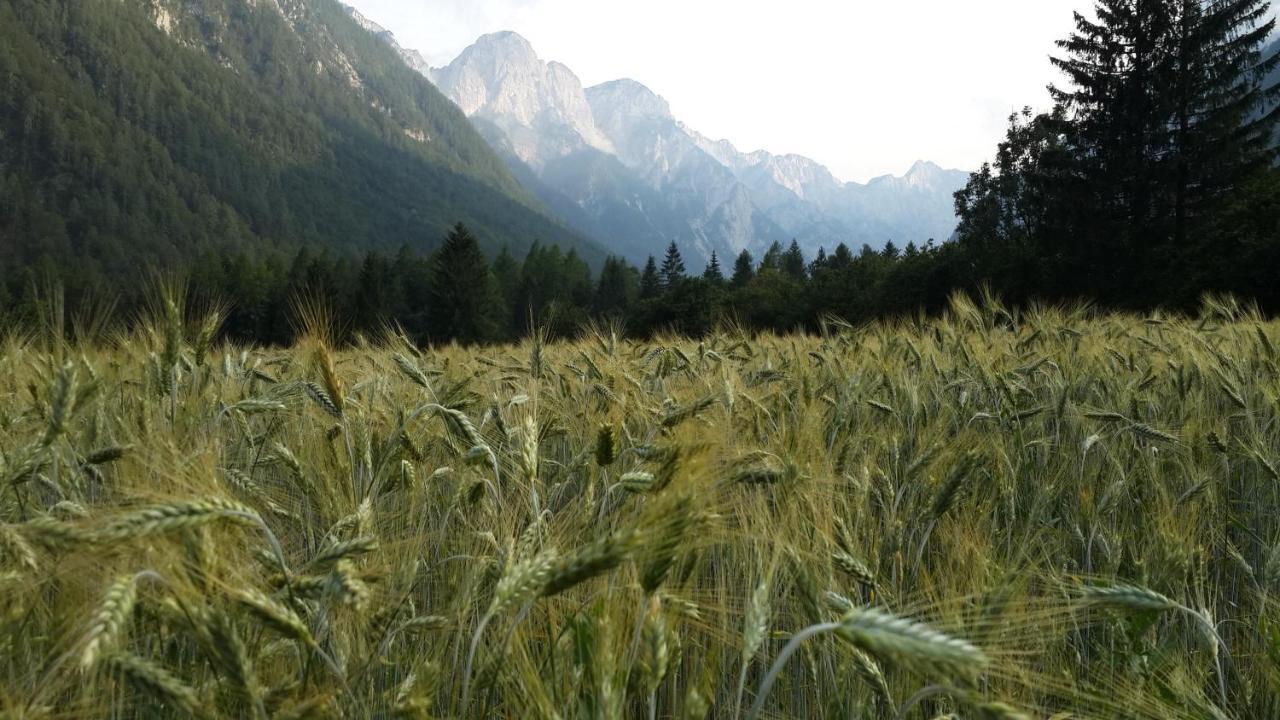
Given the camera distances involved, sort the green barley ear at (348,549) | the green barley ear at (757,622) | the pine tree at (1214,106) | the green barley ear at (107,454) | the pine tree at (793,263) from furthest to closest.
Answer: the pine tree at (793,263)
the pine tree at (1214,106)
the green barley ear at (107,454)
the green barley ear at (348,549)
the green barley ear at (757,622)

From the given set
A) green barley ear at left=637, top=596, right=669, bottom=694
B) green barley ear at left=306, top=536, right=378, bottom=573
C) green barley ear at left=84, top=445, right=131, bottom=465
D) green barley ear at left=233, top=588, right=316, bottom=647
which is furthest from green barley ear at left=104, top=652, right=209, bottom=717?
green barley ear at left=84, top=445, right=131, bottom=465

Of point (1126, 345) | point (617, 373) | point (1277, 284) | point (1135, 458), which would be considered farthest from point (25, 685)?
point (1277, 284)

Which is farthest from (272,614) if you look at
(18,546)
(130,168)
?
(130,168)

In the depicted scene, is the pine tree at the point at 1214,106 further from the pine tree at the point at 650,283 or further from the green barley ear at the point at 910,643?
the pine tree at the point at 650,283

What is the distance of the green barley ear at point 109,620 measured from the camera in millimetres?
741

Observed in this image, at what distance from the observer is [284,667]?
1.36 metres

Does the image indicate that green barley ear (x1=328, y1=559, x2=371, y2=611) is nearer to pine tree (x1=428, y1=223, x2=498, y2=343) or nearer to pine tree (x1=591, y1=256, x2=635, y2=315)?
pine tree (x1=428, y1=223, x2=498, y2=343)

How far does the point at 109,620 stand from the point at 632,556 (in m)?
0.65

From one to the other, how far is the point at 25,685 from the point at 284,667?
0.41 m

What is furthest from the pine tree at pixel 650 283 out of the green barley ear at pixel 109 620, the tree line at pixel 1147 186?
the green barley ear at pixel 109 620

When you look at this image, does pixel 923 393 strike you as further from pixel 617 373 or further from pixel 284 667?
pixel 284 667

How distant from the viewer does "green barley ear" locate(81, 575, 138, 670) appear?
741 millimetres

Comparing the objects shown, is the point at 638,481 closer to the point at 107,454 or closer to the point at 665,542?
the point at 665,542

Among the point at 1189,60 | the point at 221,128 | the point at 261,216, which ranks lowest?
the point at 261,216
